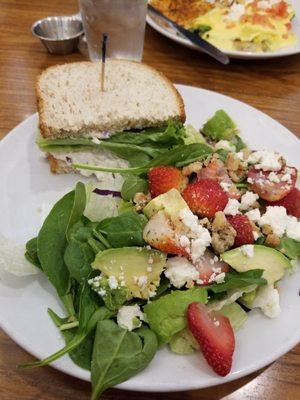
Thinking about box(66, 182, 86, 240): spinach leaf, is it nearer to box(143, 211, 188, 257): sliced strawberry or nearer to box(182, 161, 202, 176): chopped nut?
box(143, 211, 188, 257): sliced strawberry

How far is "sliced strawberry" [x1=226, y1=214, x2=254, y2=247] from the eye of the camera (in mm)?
1373

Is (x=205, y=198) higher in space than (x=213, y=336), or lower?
higher

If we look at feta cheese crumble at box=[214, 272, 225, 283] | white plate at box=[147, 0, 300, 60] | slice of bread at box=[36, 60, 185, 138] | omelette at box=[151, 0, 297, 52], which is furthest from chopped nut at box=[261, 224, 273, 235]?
omelette at box=[151, 0, 297, 52]

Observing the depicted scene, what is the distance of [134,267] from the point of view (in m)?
1.28

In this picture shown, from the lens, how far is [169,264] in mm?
1310

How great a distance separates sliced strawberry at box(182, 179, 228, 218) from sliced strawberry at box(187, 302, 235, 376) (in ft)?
1.09

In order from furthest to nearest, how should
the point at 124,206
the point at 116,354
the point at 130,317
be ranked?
the point at 124,206 → the point at 130,317 → the point at 116,354

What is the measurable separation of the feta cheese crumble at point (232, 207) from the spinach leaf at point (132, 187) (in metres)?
0.33

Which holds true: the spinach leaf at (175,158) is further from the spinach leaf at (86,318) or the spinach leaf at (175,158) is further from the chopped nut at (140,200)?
the spinach leaf at (86,318)

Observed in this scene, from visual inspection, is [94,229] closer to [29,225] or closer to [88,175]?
[29,225]

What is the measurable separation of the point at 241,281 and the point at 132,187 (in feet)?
1.78

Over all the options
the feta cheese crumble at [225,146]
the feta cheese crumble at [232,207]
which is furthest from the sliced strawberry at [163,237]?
the feta cheese crumble at [225,146]

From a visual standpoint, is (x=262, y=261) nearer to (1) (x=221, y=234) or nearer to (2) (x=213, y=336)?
(1) (x=221, y=234)

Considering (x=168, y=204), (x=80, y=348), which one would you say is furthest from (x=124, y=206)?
(x=80, y=348)
